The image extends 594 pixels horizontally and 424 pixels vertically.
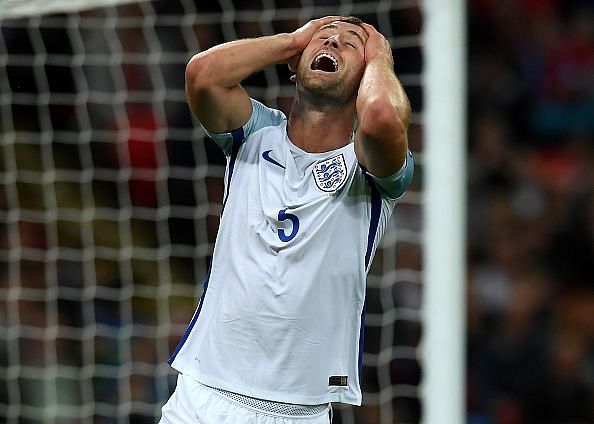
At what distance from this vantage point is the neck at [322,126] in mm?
2818

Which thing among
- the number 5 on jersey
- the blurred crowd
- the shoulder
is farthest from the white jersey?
the blurred crowd

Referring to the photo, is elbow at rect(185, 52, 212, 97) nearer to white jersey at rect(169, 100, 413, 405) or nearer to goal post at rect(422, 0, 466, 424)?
white jersey at rect(169, 100, 413, 405)


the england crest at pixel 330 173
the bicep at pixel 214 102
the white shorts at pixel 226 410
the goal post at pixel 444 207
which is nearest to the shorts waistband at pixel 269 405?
the white shorts at pixel 226 410

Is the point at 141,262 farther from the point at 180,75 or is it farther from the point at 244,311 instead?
the point at 244,311

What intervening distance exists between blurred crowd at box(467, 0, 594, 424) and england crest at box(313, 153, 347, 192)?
10.7 feet

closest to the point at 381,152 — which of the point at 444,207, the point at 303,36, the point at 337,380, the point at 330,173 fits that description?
the point at 330,173

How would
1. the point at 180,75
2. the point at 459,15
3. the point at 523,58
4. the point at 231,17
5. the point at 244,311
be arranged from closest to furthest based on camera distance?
the point at 244,311 < the point at 459,15 < the point at 231,17 < the point at 180,75 < the point at 523,58

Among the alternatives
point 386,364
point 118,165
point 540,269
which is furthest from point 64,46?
point 540,269

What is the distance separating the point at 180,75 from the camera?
232 inches

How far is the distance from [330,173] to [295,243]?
0.67ft

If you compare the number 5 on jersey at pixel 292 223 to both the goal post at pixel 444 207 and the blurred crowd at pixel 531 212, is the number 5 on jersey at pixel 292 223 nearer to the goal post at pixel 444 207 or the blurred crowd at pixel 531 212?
the goal post at pixel 444 207

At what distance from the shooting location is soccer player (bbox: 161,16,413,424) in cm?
276

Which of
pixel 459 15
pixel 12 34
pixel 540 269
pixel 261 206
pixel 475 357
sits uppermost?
pixel 12 34

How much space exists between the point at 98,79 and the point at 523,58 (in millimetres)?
2642
